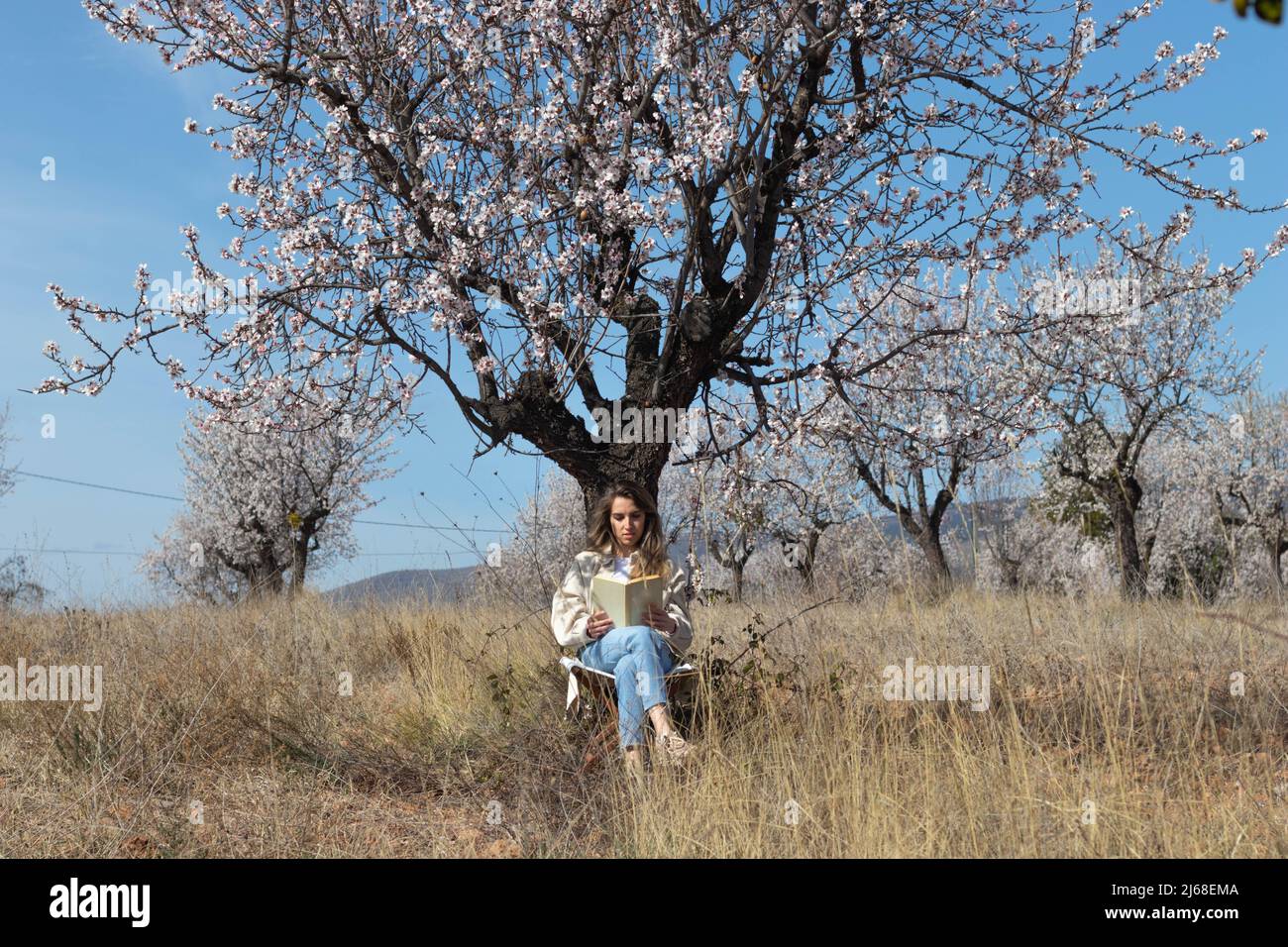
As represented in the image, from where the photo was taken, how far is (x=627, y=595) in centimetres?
481

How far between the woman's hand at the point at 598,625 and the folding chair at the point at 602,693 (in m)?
0.16

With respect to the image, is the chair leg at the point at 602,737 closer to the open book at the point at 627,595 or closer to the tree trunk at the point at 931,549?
the open book at the point at 627,595

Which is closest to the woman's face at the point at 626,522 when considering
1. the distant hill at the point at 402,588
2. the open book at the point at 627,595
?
the open book at the point at 627,595

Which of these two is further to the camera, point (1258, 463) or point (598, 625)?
point (1258, 463)

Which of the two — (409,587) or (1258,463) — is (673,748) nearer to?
(409,587)

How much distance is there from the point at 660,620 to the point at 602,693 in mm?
477

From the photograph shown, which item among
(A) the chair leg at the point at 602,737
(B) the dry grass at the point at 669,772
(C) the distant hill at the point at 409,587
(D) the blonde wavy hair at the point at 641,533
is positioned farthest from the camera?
(C) the distant hill at the point at 409,587

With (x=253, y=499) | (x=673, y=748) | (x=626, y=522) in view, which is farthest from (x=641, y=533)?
(x=253, y=499)

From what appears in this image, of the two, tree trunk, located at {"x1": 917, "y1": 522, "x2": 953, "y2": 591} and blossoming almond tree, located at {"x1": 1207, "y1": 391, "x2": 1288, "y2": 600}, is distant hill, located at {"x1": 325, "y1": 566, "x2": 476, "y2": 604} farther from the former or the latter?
blossoming almond tree, located at {"x1": 1207, "y1": 391, "x2": 1288, "y2": 600}

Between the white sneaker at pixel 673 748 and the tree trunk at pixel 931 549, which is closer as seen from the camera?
the white sneaker at pixel 673 748

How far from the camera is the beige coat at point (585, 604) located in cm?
505

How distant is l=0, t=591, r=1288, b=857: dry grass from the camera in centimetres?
374

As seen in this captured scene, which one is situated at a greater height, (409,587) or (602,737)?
(409,587)
